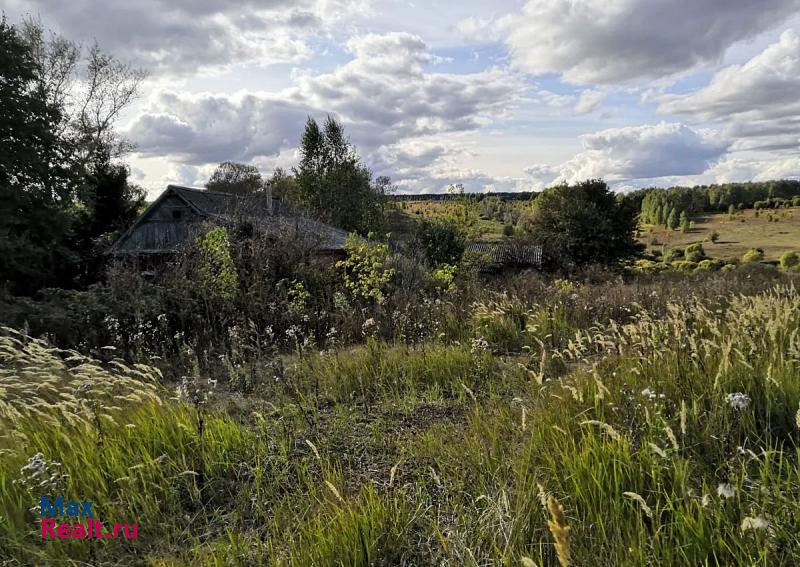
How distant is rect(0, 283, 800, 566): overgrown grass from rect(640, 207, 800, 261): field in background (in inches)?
1549

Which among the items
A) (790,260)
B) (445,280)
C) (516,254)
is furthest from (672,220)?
(445,280)

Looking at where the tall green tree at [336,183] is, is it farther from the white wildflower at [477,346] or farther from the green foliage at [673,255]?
the white wildflower at [477,346]

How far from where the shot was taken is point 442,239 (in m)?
26.8

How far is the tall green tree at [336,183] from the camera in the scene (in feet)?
140

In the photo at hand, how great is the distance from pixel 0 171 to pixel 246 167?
3563cm

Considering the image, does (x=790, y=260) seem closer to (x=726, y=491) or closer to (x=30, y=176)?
(x=726, y=491)

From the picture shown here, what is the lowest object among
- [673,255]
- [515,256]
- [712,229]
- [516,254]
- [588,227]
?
[673,255]

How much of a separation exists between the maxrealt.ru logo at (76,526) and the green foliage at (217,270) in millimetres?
6245

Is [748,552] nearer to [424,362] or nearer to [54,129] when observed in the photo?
[424,362]

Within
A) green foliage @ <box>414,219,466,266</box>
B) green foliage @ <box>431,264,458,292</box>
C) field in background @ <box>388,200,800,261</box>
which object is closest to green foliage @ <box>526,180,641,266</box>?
field in background @ <box>388,200,800,261</box>

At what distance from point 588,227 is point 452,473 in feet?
97.9

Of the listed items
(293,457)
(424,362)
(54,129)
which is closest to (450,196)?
(54,129)

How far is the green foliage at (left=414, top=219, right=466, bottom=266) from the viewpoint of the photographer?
1029 inches

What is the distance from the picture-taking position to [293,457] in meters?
3.35
